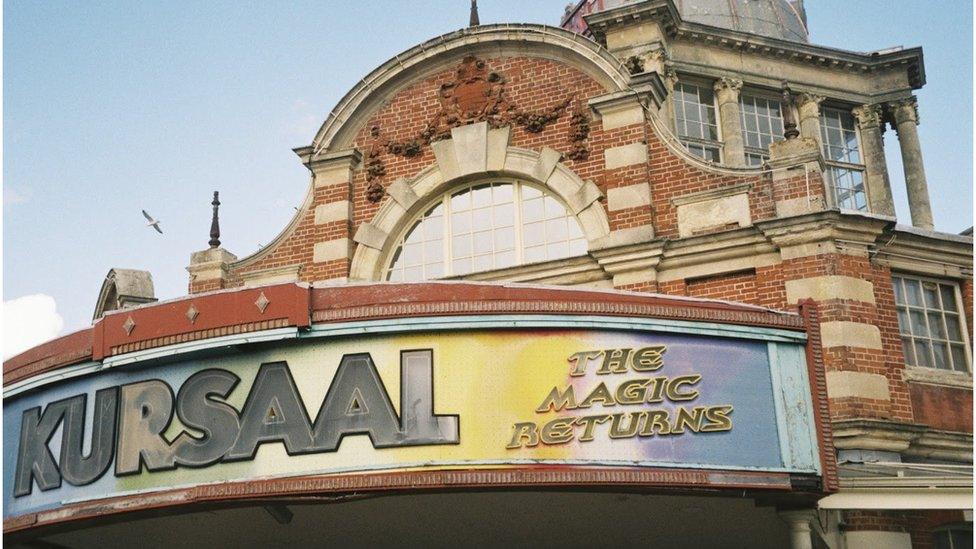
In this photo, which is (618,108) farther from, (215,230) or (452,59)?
(215,230)

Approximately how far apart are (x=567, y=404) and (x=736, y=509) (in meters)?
2.78

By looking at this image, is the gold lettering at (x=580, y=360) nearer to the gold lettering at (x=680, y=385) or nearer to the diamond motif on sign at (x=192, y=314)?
the gold lettering at (x=680, y=385)

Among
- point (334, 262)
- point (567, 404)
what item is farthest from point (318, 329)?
point (334, 262)

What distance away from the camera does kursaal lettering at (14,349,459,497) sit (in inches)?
448

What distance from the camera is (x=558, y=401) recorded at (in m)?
11.3

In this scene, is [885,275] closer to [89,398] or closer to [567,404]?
[567,404]

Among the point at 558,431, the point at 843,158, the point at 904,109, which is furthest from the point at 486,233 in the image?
the point at 904,109

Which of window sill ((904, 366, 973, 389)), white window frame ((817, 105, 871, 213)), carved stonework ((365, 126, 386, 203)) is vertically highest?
white window frame ((817, 105, 871, 213))

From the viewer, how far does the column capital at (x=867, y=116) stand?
30.8 m

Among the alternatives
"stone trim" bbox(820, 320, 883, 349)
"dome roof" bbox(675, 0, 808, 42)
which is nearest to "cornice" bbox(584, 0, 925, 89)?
"dome roof" bbox(675, 0, 808, 42)

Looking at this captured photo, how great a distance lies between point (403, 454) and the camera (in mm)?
11242

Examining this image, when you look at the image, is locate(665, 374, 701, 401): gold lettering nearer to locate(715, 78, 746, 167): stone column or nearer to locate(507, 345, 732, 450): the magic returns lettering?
locate(507, 345, 732, 450): the magic returns lettering

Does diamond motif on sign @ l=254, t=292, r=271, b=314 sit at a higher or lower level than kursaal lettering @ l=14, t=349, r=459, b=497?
higher

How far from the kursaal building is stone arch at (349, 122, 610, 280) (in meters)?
0.04
